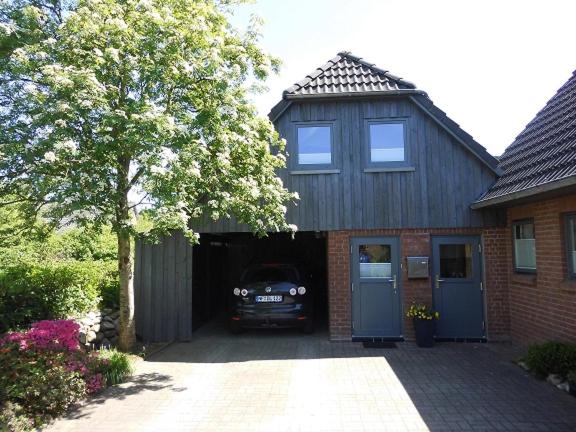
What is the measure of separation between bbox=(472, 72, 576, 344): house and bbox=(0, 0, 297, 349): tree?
469 centimetres

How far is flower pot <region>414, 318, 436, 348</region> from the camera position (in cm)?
859

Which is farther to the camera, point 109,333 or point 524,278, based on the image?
point 109,333

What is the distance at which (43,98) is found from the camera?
565 centimetres

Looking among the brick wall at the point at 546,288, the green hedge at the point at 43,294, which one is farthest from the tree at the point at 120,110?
the brick wall at the point at 546,288

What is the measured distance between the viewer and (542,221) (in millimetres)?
7680

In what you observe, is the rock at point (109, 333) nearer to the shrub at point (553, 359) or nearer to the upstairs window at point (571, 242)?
the shrub at point (553, 359)

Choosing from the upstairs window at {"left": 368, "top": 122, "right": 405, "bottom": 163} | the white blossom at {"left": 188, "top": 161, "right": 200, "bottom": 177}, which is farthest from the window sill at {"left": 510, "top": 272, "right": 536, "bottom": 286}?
the white blossom at {"left": 188, "top": 161, "right": 200, "bottom": 177}

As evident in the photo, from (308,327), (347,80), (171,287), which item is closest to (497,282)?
(308,327)

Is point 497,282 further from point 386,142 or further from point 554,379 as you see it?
point 386,142

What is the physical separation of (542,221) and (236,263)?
32.6 ft

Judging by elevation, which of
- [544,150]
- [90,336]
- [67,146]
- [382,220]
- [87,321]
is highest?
[544,150]

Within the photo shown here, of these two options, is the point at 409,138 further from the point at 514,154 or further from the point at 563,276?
the point at 563,276

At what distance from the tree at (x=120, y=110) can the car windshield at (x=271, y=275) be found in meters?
2.59

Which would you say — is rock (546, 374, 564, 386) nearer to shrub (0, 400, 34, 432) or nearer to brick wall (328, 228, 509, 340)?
brick wall (328, 228, 509, 340)
